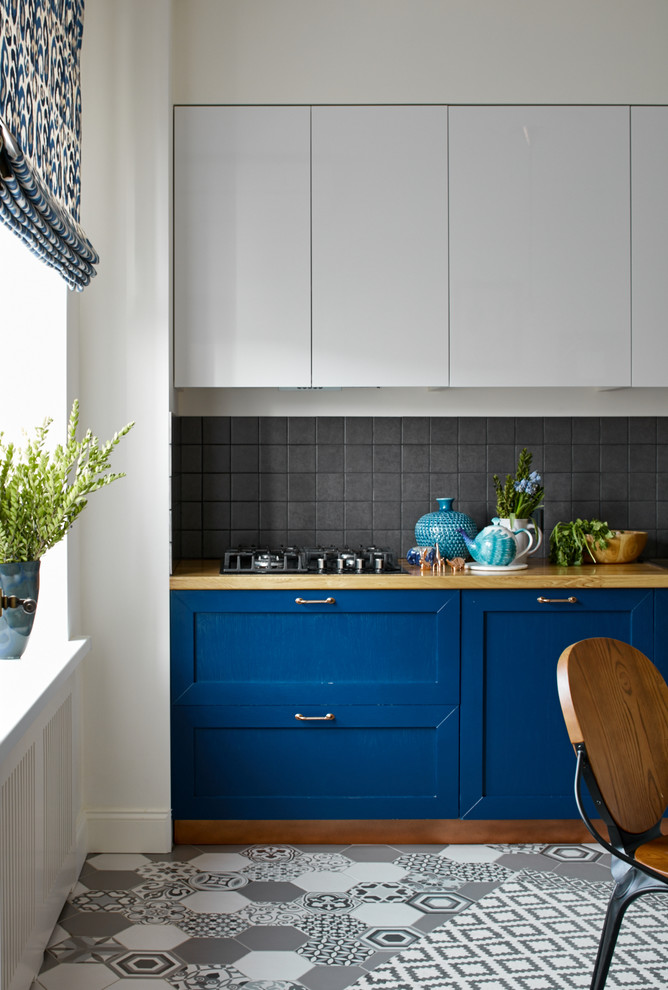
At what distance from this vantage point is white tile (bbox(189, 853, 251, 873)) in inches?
107

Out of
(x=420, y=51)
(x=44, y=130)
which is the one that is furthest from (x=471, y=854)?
(x=420, y=51)

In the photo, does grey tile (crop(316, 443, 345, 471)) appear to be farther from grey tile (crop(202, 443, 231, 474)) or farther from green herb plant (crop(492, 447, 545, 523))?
green herb plant (crop(492, 447, 545, 523))

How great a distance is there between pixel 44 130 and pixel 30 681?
1354 mm

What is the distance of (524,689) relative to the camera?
9.57 ft

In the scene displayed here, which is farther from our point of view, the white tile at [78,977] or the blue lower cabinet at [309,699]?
the blue lower cabinet at [309,699]

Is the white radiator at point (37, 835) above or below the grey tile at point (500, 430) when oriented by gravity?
below

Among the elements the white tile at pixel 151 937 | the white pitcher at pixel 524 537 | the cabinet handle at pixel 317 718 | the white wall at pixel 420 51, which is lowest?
the white tile at pixel 151 937

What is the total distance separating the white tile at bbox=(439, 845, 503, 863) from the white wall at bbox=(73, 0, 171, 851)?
913 millimetres

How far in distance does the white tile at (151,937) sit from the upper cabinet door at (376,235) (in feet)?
5.69

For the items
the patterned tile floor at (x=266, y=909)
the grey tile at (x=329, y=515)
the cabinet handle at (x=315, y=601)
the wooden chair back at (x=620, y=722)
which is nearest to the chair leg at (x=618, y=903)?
the wooden chair back at (x=620, y=722)

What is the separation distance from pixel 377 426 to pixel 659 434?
3.64 feet

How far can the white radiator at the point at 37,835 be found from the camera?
6.18ft

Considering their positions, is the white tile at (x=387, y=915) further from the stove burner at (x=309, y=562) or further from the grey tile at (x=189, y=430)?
the grey tile at (x=189, y=430)

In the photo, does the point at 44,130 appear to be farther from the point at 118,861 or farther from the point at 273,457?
the point at 118,861
